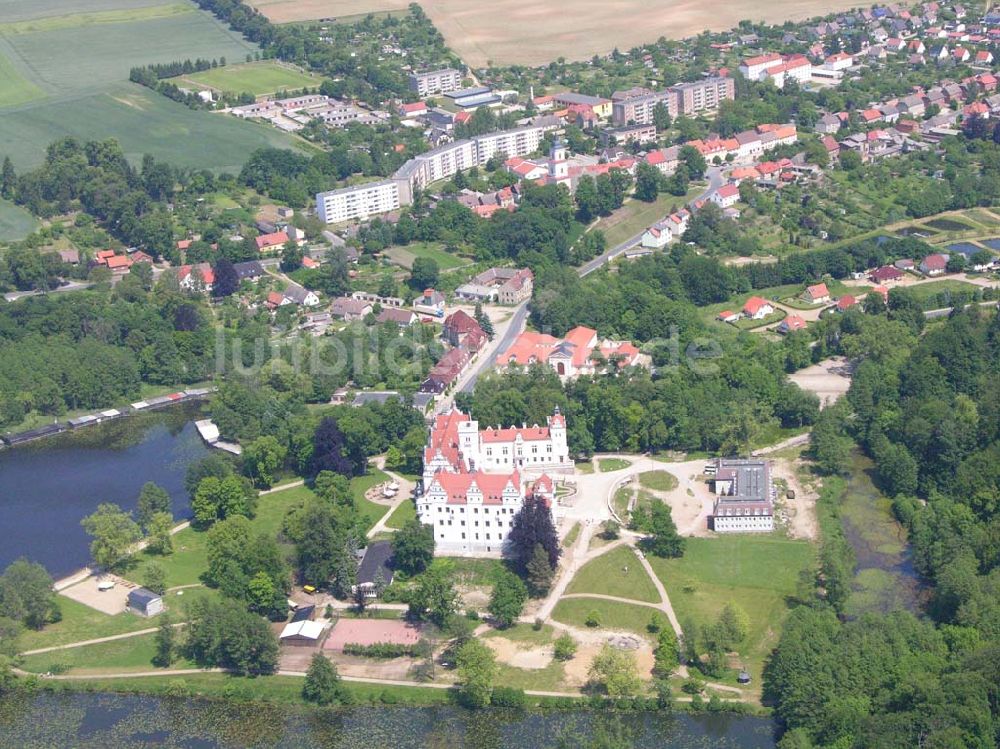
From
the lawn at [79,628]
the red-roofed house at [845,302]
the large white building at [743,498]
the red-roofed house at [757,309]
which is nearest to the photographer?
the lawn at [79,628]

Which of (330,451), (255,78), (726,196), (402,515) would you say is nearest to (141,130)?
(255,78)

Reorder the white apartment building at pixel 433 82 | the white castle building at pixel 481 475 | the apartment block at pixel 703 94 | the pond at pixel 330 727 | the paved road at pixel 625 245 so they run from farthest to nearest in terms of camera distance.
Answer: the white apartment building at pixel 433 82
the apartment block at pixel 703 94
the paved road at pixel 625 245
the white castle building at pixel 481 475
the pond at pixel 330 727

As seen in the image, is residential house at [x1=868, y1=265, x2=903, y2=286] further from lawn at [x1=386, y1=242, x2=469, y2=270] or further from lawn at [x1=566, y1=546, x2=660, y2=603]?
lawn at [x1=566, y1=546, x2=660, y2=603]

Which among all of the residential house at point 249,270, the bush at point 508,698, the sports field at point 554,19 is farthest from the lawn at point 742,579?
the sports field at point 554,19

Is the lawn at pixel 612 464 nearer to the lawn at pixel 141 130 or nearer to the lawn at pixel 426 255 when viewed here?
the lawn at pixel 426 255

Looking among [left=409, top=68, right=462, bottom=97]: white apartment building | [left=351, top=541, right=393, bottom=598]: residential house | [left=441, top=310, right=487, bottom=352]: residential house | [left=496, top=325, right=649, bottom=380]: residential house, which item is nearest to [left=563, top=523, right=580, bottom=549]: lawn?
[left=351, top=541, right=393, bottom=598]: residential house

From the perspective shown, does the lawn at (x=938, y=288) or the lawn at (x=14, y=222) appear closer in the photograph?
the lawn at (x=938, y=288)

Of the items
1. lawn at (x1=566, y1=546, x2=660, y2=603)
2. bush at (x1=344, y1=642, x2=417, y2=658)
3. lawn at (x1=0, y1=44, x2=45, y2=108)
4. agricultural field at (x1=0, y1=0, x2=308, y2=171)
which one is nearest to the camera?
bush at (x1=344, y1=642, x2=417, y2=658)
